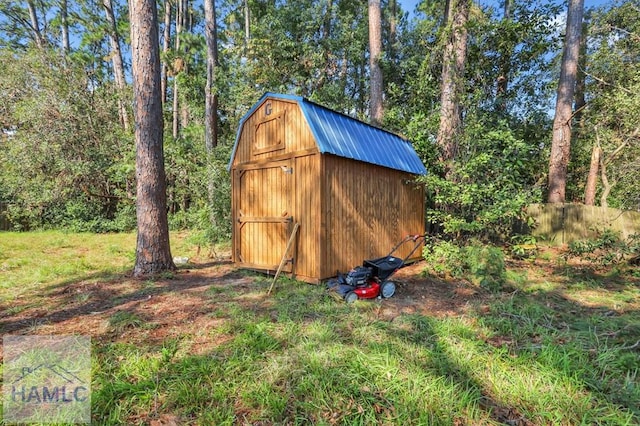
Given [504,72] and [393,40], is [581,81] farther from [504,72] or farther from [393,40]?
[393,40]

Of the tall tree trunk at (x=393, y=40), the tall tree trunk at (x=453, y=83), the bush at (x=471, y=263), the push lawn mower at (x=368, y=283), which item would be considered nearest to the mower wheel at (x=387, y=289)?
the push lawn mower at (x=368, y=283)

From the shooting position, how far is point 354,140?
18.3ft

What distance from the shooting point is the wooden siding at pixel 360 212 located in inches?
197

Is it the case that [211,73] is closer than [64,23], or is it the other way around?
[211,73]

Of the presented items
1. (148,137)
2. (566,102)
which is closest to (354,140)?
(148,137)

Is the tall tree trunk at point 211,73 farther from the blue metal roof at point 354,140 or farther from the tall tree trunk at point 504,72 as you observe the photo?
the tall tree trunk at point 504,72

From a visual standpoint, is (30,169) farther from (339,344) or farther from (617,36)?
(617,36)

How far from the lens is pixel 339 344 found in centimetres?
280

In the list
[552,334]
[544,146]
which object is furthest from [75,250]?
[544,146]

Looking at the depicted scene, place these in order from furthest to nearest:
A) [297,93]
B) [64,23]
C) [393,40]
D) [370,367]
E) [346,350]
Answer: [64,23]
[393,40]
[297,93]
[346,350]
[370,367]

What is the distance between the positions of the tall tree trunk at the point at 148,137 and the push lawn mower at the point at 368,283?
3511 mm

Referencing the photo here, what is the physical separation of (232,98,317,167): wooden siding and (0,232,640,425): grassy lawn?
255 centimetres

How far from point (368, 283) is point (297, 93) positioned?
1059 centimetres
